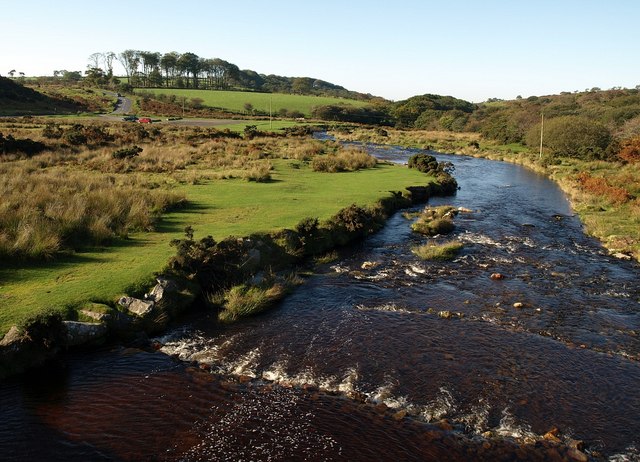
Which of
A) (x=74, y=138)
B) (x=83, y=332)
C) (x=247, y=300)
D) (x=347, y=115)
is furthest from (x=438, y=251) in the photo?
(x=347, y=115)

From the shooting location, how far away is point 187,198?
2845cm

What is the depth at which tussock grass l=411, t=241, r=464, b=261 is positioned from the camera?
22.9 metres

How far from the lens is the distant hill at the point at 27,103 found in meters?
95.6

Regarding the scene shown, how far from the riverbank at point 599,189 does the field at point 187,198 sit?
13400 millimetres

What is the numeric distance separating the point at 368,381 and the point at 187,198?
1935 cm

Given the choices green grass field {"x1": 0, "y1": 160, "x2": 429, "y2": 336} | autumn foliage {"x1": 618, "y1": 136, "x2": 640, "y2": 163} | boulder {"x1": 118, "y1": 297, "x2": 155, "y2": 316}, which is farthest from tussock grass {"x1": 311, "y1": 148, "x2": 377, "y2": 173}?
Result: boulder {"x1": 118, "y1": 297, "x2": 155, "y2": 316}

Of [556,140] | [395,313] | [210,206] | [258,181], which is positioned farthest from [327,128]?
[395,313]

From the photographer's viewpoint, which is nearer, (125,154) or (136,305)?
(136,305)

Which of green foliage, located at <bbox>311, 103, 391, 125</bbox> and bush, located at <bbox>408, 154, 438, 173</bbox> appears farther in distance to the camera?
green foliage, located at <bbox>311, 103, 391, 125</bbox>

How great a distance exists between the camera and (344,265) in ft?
71.3

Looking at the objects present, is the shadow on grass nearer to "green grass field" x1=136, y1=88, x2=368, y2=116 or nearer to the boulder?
the boulder

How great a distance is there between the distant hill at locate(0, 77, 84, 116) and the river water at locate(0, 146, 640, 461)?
94714 millimetres

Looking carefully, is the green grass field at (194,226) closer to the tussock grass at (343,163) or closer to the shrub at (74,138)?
the tussock grass at (343,163)

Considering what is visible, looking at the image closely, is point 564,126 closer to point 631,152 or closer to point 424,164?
point 631,152
